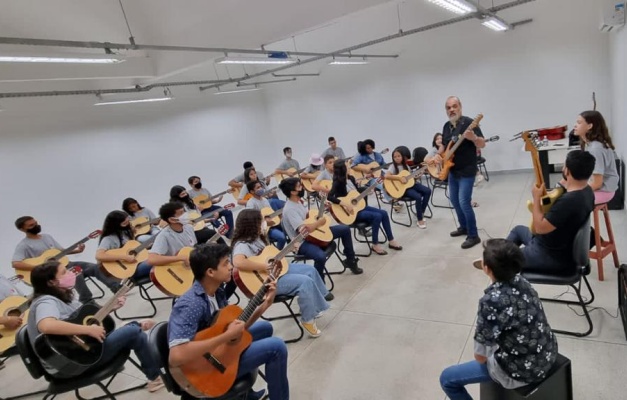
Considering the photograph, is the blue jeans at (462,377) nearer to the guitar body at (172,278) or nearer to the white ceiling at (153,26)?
the guitar body at (172,278)

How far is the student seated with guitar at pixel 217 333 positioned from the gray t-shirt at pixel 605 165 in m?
2.83

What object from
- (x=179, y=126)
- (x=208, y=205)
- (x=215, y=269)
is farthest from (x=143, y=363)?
(x=179, y=126)

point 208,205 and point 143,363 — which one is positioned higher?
point 208,205

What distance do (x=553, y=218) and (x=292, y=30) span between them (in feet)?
13.6

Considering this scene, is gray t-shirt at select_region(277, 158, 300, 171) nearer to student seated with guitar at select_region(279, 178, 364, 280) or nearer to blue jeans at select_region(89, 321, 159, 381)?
student seated with guitar at select_region(279, 178, 364, 280)

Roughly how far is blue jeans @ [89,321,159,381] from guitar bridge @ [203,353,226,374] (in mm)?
729

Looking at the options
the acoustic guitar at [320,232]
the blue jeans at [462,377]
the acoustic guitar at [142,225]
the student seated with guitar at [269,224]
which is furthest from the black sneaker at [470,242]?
the acoustic guitar at [142,225]

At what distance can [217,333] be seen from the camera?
1.93m

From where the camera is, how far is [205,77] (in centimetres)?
916

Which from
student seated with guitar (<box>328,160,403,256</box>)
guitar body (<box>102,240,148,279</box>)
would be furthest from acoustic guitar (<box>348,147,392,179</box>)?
guitar body (<box>102,240,148,279</box>)

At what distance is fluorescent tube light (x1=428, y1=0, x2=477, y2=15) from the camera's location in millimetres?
3940

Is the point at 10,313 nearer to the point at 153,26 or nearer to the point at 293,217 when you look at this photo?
the point at 293,217

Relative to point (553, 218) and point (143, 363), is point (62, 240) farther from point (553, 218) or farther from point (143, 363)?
point (553, 218)

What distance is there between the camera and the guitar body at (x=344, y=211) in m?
4.34
